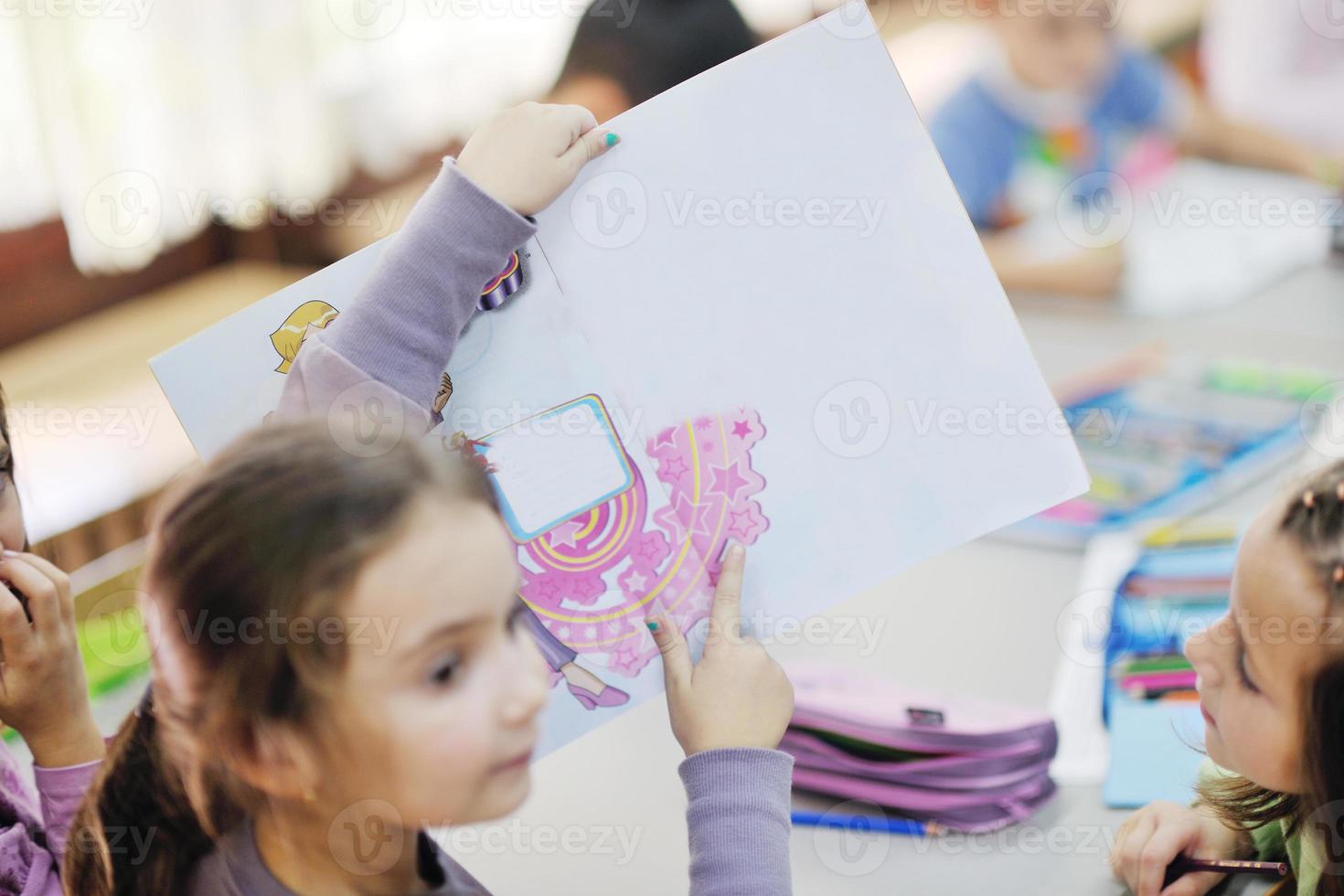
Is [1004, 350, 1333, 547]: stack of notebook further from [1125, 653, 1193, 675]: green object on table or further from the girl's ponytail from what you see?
the girl's ponytail

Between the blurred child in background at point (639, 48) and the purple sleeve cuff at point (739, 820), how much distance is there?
2.87 ft

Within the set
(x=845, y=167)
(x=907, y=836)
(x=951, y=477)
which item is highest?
(x=845, y=167)

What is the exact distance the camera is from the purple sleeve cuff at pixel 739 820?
2.23 ft

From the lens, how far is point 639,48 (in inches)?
56.1

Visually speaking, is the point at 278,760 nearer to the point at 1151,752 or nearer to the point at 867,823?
the point at 867,823

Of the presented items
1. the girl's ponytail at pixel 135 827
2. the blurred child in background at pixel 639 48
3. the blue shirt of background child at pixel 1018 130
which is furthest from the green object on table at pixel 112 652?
the blue shirt of background child at pixel 1018 130

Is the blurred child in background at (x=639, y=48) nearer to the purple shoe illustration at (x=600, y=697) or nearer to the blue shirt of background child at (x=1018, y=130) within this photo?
the blue shirt of background child at (x=1018, y=130)

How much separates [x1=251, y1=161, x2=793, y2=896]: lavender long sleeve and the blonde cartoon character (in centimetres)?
4

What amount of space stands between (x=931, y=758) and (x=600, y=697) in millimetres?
239

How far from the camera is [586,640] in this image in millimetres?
798

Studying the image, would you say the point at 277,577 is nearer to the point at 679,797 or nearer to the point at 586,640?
the point at 586,640

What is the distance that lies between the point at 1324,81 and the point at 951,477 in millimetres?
2018

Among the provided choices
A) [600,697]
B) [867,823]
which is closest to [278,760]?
[600,697]

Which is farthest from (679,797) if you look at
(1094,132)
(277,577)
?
(1094,132)
